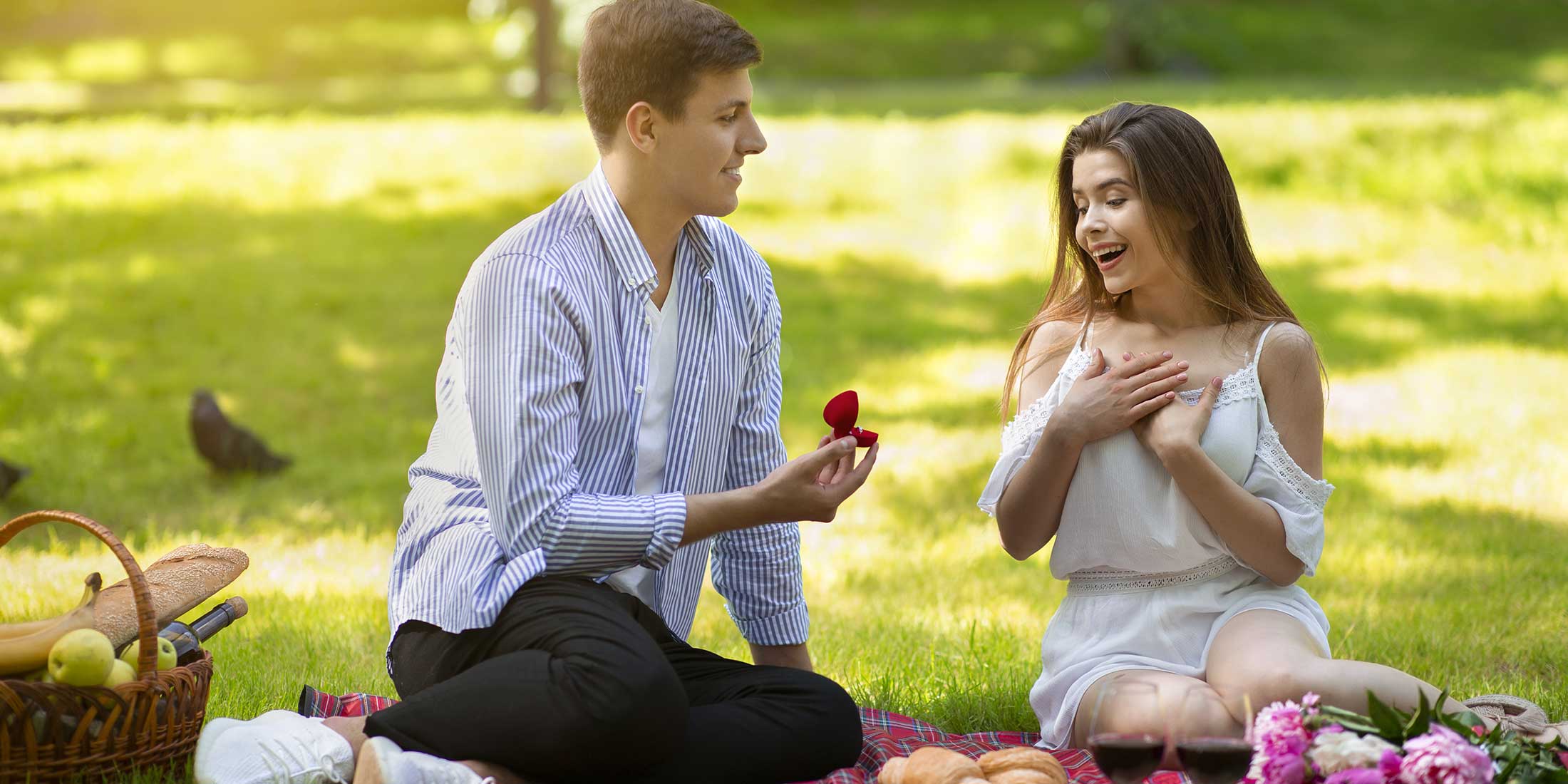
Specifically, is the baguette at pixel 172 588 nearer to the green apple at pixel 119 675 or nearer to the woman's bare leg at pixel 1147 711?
the green apple at pixel 119 675

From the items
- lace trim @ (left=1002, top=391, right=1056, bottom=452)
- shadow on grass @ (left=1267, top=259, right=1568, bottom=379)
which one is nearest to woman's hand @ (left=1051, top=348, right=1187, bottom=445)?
lace trim @ (left=1002, top=391, right=1056, bottom=452)

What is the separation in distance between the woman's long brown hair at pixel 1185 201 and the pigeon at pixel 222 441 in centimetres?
448

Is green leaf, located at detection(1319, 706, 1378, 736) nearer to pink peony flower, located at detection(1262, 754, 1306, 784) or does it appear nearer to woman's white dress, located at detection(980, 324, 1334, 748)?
pink peony flower, located at detection(1262, 754, 1306, 784)

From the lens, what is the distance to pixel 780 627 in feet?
11.7

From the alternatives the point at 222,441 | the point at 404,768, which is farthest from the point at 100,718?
the point at 222,441

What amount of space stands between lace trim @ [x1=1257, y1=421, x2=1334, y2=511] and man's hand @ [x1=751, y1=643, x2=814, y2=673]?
3.90 feet

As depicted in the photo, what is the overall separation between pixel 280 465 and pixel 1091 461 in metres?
4.65

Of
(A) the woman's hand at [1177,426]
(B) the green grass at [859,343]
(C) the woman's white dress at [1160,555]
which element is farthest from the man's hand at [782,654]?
(A) the woman's hand at [1177,426]

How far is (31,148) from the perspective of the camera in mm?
11414

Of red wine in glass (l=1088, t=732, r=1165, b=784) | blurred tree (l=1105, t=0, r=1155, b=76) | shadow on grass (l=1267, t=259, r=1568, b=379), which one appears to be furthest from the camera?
blurred tree (l=1105, t=0, r=1155, b=76)

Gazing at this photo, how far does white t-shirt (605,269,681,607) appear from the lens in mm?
3271

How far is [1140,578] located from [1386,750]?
2.88 feet

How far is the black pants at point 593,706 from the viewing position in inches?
110

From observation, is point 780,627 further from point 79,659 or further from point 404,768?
point 79,659
